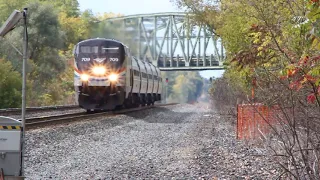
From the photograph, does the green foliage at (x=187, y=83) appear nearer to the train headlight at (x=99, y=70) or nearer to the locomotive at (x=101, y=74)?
the locomotive at (x=101, y=74)

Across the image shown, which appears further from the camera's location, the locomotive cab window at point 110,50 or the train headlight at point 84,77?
the locomotive cab window at point 110,50

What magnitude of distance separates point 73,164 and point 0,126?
3.37 meters

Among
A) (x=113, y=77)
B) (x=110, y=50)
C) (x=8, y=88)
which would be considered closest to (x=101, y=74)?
(x=113, y=77)

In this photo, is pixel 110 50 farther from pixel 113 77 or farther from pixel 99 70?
pixel 113 77

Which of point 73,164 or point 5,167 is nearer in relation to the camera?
point 5,167

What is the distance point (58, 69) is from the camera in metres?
52.4

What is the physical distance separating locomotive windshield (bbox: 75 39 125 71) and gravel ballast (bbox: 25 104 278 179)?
769 centimetres

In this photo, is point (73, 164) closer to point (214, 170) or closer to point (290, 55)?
point (214, 170)

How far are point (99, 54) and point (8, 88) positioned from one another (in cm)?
1066

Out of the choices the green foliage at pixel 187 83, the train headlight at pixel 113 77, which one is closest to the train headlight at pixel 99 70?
the train headlight at pixel 113 77

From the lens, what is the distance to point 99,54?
26.2 meters

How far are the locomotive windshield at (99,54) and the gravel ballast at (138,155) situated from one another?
769cm

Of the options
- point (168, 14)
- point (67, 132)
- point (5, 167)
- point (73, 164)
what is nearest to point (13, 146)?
point (5, 167)

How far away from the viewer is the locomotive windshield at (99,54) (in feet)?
84.6
